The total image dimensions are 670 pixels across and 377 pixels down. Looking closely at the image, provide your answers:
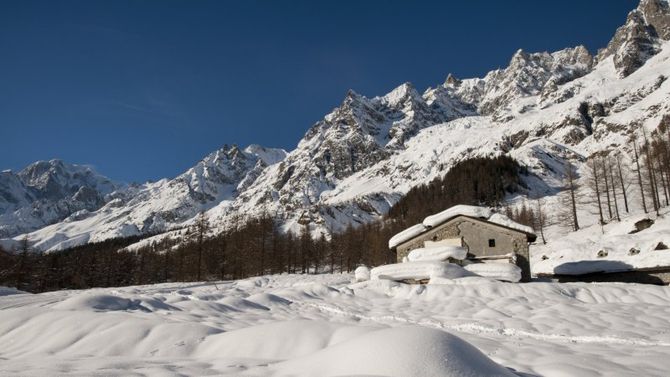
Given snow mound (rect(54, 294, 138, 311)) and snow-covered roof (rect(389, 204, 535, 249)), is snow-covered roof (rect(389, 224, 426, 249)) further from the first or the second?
snow mound (rect(54, 294, 138, 311))

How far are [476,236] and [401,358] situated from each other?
79.5 ft

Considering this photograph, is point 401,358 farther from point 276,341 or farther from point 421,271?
point 421,271

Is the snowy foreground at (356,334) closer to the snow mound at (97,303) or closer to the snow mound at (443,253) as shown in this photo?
the snow mound at (97,303)

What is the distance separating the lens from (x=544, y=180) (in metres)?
97.8

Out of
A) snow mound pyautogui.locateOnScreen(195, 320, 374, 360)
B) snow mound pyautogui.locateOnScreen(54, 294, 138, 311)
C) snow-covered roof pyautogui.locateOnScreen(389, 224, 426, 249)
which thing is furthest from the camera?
snow-covered roof pyautogui.locateOnScreen(389, 224, 426, 249)

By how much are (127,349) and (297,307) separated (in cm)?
711

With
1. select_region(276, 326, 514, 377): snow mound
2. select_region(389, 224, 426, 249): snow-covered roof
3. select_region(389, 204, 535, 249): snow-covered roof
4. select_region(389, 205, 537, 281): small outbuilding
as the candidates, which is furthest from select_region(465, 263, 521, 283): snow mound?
select_region(276, 326, 514, 377): snow mound

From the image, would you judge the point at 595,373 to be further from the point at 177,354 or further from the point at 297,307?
the point at 297,307


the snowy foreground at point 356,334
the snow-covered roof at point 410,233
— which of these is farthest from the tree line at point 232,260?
the snowy foreground at point 356,334

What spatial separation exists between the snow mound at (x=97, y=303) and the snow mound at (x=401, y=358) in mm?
8017

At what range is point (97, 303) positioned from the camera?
11125mm

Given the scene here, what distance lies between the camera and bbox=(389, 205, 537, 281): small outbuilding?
2516 centimetres

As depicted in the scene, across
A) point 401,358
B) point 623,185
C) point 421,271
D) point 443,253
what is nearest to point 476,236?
point 443,253

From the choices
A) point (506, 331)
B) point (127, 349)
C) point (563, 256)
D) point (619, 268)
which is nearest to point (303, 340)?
point (127, 349)
